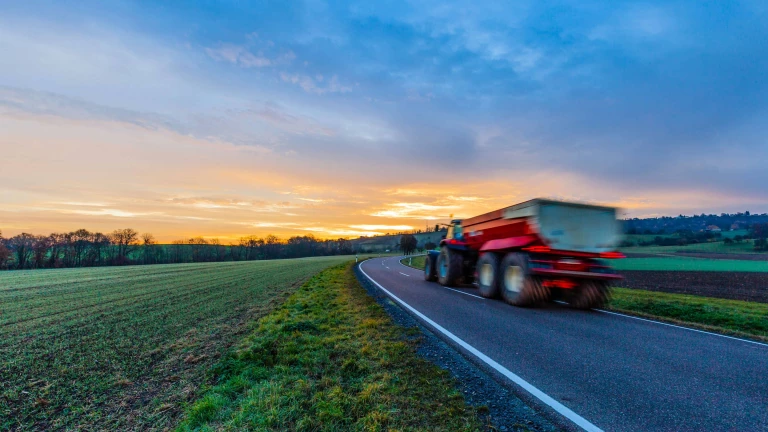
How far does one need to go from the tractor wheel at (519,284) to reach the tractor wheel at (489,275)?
0.26 m

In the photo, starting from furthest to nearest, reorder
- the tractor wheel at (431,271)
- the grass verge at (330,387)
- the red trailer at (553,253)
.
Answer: the tractor wheel at (431,271) → the red trailer at (553,253) → the grass verge at (330,387)

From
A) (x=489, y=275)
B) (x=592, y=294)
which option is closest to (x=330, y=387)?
(x=489, y=275)

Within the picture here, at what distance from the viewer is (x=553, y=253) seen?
855 cm

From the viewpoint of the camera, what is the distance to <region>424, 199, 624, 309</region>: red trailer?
27.9 feet

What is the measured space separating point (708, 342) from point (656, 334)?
2.24 feet

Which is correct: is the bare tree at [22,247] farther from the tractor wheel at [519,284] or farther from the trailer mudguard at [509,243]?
the tractor wheel at [519,284]

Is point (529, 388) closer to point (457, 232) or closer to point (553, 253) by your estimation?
point (553, 253)

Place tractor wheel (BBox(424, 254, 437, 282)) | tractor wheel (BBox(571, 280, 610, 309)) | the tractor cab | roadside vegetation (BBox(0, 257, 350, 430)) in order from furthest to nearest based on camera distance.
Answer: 1. tractor wheel (BBox(424, 254, 437, 282))
2. the tractor cab
3. tractor wheel (BBox(571, 280, 610, 309))
4. roadside vegetation (BBox(0, 257, 350, 430))

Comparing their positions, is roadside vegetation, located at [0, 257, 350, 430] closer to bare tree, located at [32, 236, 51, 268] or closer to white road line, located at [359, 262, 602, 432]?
white road line, located at [359, 262, 602, 432]

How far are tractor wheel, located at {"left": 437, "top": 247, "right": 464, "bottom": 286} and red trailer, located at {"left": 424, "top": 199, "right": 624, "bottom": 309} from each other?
105 inches

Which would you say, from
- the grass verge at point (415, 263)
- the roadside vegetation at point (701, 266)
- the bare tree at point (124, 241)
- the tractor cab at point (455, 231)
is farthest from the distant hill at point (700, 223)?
the bare tree at point (124, 241)

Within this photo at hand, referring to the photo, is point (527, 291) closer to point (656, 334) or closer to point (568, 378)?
point (656, 334)

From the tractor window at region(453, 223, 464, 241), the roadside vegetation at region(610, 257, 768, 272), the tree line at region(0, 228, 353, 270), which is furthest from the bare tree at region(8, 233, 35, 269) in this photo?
the roadside vegetation at region(610, 257, 768, 272)

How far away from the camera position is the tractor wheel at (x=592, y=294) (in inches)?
342
